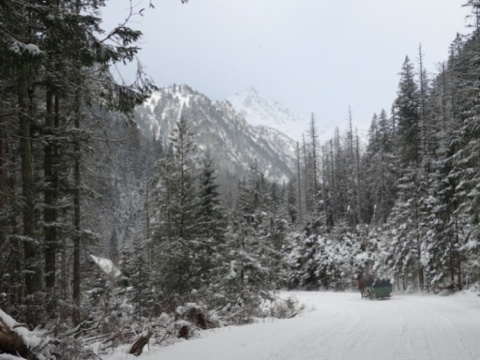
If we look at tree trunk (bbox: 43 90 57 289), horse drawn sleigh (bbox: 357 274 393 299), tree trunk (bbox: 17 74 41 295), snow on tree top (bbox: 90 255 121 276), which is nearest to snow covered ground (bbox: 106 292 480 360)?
tree trunk (bbox: 17 74 41 295)

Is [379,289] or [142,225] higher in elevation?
[142,225]

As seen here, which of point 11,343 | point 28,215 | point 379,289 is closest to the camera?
point 11,343

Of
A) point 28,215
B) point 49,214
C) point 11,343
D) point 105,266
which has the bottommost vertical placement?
point 105,266

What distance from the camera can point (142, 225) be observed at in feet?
163

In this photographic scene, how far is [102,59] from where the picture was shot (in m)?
6.80

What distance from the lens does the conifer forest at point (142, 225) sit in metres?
7.36

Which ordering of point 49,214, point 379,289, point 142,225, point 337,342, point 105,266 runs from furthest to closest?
1. point 142,225
2. point 105,266
3. point 379,289
4. point 49,214
5. point 337,342

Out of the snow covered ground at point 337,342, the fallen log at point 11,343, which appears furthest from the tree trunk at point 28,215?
the fallen log at point 11,343

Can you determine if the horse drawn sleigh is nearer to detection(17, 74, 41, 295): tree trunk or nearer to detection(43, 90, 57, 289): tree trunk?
detection(43, 90, 57, 289): tree trunk

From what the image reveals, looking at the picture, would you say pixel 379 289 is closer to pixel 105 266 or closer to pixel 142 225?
pixel 105 266

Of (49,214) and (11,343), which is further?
(49,214)

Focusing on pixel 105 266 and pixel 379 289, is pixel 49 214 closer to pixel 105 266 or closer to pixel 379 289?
pixel 105 266

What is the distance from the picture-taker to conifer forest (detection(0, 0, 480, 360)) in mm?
7355

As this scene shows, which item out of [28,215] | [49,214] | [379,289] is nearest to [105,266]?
[49,214]
